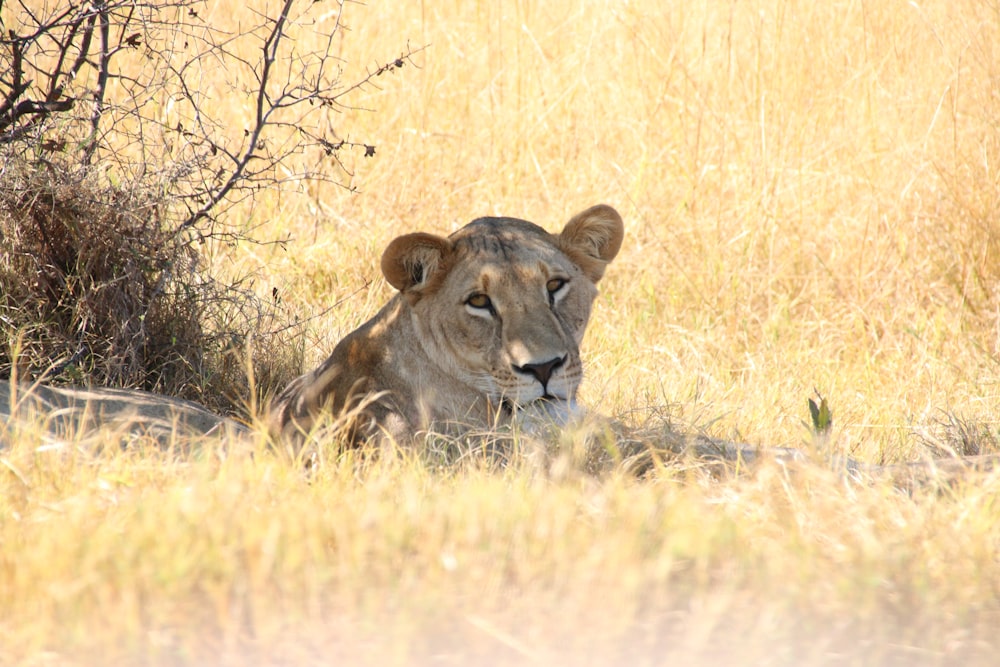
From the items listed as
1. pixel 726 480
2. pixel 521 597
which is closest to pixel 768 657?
pixel 521 597

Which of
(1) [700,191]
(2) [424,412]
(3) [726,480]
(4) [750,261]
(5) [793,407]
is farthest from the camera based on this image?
(1) [700,191]

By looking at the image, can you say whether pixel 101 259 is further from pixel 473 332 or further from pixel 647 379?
pixel 647 379

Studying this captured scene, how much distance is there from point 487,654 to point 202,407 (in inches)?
108

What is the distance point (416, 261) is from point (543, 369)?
637 millimetres

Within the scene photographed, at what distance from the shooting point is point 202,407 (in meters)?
4.82

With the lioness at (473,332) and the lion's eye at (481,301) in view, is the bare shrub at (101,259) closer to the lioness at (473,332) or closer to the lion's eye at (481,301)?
the lioness at (473,332)

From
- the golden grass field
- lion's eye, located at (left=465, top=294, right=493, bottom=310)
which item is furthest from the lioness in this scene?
the golden grass field

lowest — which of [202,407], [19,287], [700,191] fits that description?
[202,407]

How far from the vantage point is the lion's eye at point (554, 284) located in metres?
4.15

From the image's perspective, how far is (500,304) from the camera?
13.2 feet

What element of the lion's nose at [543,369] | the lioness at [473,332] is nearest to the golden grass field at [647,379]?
the lion's nose at [543,369]

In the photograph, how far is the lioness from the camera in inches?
155

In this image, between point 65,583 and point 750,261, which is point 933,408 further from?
point 65,583

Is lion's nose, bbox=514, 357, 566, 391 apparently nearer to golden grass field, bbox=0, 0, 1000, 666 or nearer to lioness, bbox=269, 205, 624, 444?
lioness, bbox=269, 205, 624, 444
